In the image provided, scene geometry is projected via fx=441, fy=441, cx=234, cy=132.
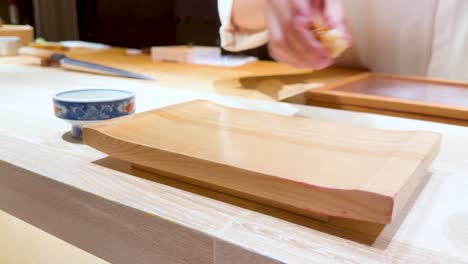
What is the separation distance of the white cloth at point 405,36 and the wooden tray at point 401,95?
19 centimetres

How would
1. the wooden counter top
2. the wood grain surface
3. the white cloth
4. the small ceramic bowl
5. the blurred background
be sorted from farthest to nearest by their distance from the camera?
the blurred background, the white cloth, the wood grain surface, the small ceramic bowl, the wooden counter top

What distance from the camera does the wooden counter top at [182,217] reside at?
398 millimetres

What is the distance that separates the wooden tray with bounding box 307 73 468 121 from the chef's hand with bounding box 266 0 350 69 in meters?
0.17

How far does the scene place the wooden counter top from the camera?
1.31 ft

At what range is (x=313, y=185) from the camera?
16.2 inches

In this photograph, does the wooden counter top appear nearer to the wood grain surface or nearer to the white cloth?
the wood grain surface

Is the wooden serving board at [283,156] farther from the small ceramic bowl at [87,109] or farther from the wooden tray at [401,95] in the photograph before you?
the wooden tray at [401,95]

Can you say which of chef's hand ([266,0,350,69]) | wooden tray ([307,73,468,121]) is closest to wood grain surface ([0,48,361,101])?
wooden tray ([307,73,468,121])

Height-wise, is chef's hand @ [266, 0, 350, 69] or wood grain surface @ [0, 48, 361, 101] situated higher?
chef's hand @ [266, 0, 350, 69]

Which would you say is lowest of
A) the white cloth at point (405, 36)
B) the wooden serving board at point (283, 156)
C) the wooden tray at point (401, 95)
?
the wooden tray at point (401, 95)

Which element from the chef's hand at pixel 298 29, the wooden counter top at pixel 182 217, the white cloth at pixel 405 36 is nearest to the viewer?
the wooden counter top at pixel 182 217

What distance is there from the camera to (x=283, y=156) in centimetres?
50

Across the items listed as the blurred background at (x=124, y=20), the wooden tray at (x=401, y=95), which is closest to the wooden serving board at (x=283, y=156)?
the wooden tray at (x=401, y=95)

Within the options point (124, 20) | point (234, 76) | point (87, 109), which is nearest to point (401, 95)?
point (234, 76)
